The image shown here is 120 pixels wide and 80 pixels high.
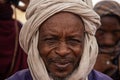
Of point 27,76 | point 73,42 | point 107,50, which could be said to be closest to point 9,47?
point 107,50

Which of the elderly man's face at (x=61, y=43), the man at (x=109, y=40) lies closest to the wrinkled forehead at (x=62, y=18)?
the elderly man's face at (x=61, y=43)

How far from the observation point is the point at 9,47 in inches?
231

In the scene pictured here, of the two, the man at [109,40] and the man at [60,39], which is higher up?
the man at [60,39]

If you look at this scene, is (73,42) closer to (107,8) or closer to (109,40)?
(109,40)

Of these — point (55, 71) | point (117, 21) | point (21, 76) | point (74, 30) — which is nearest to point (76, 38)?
point (74, 30)

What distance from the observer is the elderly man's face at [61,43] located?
3.73 m

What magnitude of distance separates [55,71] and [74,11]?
49 cm

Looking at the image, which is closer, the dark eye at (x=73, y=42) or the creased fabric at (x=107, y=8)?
the dark eye at (x=73, y=42)

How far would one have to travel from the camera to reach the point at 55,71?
3.78 metres

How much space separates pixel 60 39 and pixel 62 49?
0.27 ft

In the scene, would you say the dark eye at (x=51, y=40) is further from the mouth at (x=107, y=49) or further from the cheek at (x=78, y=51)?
the mouth at (x=107, y=49)

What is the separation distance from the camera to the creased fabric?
5.63m

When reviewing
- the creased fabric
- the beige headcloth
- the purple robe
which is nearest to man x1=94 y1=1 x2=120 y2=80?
the creased fabric

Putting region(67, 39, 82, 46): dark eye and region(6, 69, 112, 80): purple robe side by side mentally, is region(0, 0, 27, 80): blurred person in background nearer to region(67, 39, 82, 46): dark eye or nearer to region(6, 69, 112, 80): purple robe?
region(6, 69, 112, 80): purple robe
